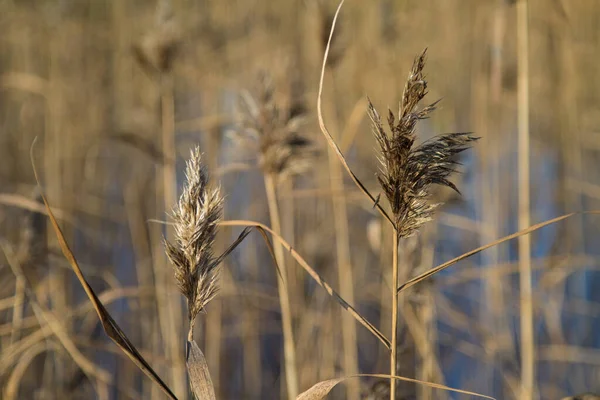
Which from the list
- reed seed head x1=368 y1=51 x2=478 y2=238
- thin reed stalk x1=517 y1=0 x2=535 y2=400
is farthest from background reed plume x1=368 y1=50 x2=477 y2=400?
thin reed stalk x1=517 y1=0 x2=535 y2=400

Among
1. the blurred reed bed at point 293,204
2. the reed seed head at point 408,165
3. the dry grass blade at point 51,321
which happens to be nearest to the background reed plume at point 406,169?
the reed seed head at point 408,165

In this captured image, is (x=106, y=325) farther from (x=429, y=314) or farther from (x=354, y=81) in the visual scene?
(x=354, y=81)

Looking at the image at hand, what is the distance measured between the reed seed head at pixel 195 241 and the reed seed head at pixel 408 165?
198mm

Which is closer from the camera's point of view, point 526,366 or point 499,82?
point 526,366

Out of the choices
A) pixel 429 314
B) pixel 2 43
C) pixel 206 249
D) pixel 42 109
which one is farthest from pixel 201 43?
pixel 206 249

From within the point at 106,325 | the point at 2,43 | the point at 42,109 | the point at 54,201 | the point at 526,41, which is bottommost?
the point at 106,325

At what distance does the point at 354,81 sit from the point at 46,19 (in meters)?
1.60

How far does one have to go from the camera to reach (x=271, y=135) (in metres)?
1.47

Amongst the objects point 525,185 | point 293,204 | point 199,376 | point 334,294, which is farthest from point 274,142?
point 293,204

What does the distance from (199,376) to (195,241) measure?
0.48 ft

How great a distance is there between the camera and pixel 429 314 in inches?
67.1

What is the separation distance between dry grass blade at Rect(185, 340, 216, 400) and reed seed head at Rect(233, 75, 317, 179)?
0.82 meters

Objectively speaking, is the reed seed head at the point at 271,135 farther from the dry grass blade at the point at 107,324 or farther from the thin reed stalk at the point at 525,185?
the dry grass blade at the point at 107,324

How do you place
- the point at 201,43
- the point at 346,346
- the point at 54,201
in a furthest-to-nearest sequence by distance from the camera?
the point at 201,43 < the point at 54,201 < the point at 346,346
